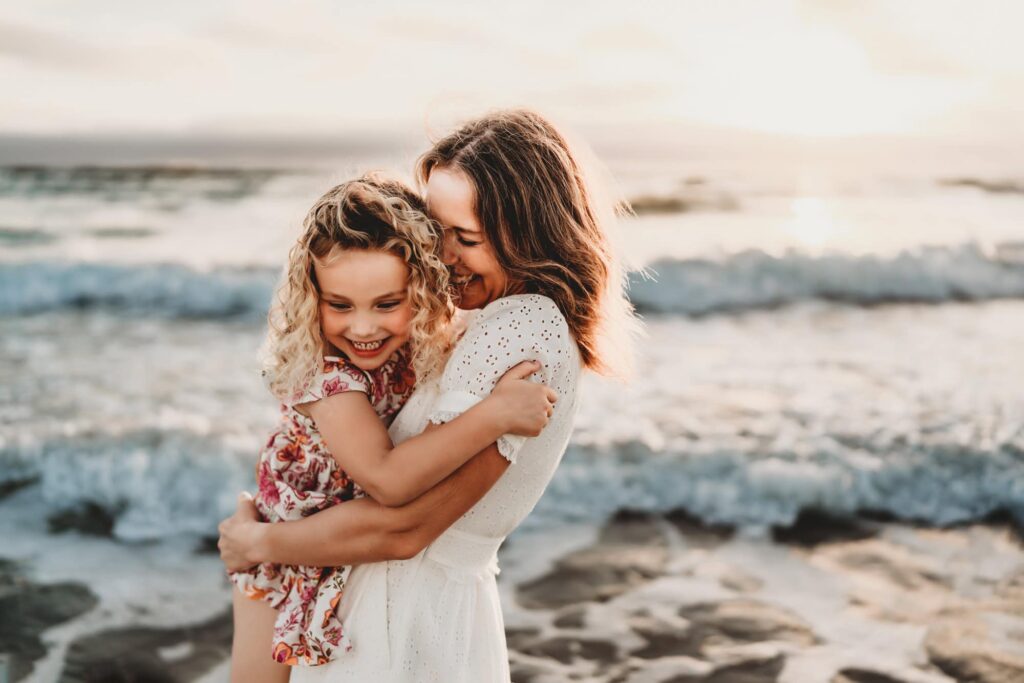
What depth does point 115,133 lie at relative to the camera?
12102 mm

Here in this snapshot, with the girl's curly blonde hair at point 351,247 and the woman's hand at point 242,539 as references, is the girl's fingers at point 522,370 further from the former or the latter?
the woman's hand at point 242,539

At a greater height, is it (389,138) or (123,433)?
(389,138)

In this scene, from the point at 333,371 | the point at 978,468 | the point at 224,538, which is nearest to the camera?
the point at 333,371

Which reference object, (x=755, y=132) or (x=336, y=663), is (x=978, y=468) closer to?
(x=336, y=663)

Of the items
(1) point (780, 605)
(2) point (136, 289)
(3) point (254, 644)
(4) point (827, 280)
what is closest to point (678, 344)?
(4) point (827, 280)

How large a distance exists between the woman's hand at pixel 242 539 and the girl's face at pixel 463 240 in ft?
2.15

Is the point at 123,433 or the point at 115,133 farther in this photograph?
the point at 115,133

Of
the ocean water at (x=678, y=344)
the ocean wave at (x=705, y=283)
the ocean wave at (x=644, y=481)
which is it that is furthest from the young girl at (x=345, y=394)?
the ocean wave at (x=705, y=283)

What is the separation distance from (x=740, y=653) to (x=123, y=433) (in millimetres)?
3842

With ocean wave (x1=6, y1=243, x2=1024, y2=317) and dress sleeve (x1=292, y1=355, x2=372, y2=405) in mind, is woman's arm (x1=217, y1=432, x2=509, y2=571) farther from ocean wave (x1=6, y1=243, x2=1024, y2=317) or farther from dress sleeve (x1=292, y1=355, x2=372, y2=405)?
ocean wave (x1=6, y1=243, x2=1024, y2=317)

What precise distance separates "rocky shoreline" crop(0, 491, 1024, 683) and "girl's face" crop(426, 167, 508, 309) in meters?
2.04

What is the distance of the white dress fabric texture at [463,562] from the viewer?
1.92 m

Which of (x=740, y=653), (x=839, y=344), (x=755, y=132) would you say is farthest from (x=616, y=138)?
(x=740, y=653)

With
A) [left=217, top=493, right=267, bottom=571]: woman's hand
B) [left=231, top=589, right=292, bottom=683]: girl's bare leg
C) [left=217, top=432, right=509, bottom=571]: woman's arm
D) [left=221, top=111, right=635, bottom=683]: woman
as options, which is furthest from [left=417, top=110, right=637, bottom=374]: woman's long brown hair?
[left=231, top=589, right=292, bottom=683]: girl's bare leg
